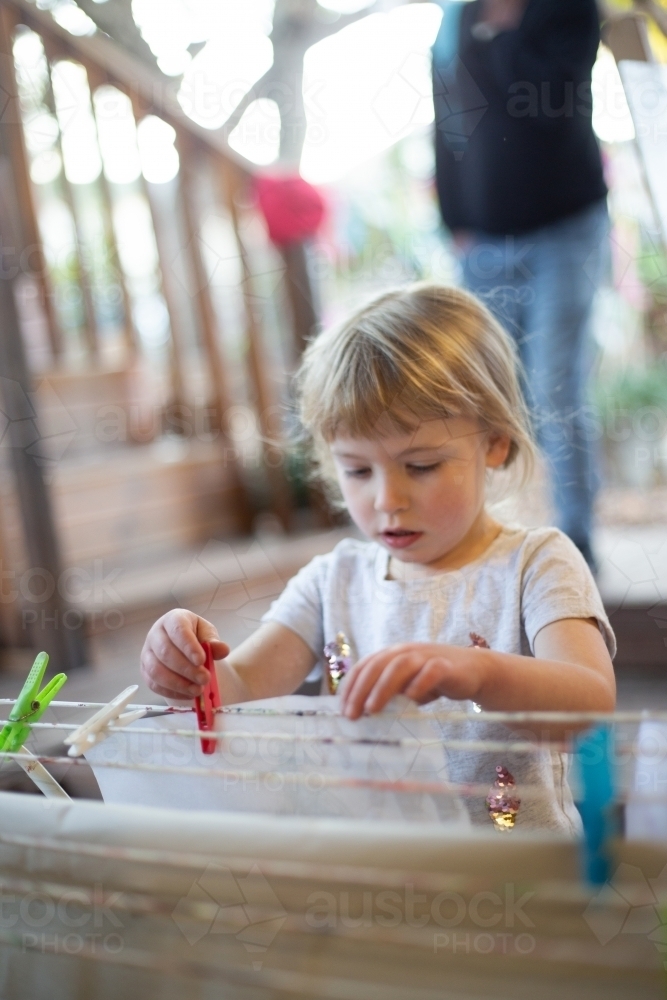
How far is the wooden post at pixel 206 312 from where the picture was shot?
7.19 feet

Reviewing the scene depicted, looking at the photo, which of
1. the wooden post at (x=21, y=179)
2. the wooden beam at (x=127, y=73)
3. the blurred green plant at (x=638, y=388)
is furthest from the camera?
the blurred green plant at (x=638, y=388)

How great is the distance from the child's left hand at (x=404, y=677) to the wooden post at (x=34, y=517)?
120 cm

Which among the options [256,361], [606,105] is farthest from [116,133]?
[606,105]

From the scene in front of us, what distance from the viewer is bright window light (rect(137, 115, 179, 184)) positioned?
2.17 meters

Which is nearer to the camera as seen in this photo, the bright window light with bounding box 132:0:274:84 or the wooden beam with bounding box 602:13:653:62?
the wooden beam with bounding box 602:13:653:62

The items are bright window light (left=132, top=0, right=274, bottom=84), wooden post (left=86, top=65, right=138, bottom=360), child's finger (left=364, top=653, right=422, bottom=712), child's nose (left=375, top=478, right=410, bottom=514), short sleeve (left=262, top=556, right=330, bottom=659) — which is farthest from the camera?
bright window light (left=132, top=0, right=274, bottom=84)

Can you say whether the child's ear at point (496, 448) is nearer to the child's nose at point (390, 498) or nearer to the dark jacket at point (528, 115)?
the child's nose at point (390, 498)

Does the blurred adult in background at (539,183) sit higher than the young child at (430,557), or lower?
higher

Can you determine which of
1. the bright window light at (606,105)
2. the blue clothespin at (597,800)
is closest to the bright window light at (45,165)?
the bright window light at (606,105)

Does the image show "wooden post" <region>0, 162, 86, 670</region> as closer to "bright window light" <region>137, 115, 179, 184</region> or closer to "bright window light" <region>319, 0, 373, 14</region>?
"bright window light" <region>137, 115, 179, 184</region>

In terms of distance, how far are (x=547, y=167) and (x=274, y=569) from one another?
89 centimetres

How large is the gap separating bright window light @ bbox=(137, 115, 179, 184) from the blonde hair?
1646 millimetres

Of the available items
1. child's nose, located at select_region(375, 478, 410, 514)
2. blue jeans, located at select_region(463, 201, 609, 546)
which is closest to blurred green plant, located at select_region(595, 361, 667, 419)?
blue jeans, located at select_region(463, 201, 609, 546)

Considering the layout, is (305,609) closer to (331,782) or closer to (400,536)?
(400,536)
